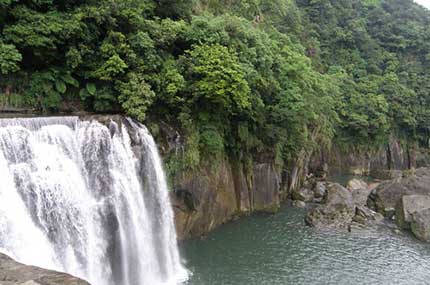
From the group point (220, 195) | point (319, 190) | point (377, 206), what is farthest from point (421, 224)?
point (220, 195)

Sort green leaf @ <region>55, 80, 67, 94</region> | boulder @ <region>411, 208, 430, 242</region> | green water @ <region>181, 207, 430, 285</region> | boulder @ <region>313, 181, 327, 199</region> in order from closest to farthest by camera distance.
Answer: green leaf @ <region>55, 80, 67, 94</region>, green water @ <region>181, 207, 430, 285</region>, boulder @ <region>411, 208, 430, 242</region>, boulder @ <region>313, 181, 327, 199</region>

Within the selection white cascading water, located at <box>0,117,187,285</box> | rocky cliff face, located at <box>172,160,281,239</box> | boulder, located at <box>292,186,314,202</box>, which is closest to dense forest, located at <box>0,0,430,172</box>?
rocky cliff face, located at <box>172,160,281,239</box>

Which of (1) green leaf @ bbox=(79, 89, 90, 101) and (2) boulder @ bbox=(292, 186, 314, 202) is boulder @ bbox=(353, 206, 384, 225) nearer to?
(2) boulder @ bbox=(292, 186, 314, 202)

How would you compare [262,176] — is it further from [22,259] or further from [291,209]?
[22,259]

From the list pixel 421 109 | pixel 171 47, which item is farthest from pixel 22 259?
pixel 421 109

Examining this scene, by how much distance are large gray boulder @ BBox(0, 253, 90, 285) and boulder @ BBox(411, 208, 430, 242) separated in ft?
62.9

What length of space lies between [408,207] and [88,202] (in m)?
18.4

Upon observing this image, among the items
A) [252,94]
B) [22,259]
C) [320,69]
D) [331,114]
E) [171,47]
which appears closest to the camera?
[22,259]

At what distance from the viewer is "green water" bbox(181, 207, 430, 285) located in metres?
15.9

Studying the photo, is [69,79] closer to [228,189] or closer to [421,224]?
[228,189]

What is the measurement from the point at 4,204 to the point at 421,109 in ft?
153

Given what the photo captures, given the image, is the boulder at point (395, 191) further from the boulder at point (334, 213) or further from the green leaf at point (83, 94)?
the green leaf at point (83, 94)

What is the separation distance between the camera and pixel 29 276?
705cm

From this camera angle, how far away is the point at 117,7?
15523 millimetres
